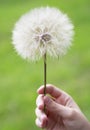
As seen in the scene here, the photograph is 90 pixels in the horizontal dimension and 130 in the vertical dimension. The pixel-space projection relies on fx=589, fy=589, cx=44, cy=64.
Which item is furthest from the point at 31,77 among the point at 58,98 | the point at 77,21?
the point at 58,98

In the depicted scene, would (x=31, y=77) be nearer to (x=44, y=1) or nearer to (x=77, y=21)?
(x=77, y=21)

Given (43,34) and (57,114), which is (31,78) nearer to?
(57,114)

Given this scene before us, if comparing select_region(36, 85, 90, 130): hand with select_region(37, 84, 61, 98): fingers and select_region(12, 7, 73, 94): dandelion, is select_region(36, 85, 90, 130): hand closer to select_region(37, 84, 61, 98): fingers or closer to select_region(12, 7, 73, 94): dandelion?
select_region(37, 84, 61, 98): fingers

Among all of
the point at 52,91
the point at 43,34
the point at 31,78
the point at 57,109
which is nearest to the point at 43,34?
the point at 43,34

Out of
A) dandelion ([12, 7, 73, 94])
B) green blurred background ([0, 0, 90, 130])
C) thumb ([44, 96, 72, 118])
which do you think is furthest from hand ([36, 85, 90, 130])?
green blurred background ([0, 0, 90, 130])

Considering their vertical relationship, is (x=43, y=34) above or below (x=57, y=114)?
above

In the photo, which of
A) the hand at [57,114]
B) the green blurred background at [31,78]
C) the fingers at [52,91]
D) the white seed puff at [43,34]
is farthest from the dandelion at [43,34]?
the green blurred background at [31,78]

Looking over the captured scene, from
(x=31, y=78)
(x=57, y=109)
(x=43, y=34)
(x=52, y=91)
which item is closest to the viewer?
(x=43, y=34)
